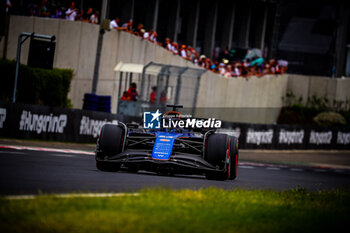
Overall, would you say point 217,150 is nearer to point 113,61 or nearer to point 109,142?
point 109,142

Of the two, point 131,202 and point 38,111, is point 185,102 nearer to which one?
point 38,111

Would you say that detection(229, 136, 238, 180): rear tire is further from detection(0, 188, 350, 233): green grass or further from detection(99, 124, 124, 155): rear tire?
detection(0, 188, 350, 233): green grass

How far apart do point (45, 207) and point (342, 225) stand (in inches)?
114

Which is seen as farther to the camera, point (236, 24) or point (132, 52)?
point (236, 24)

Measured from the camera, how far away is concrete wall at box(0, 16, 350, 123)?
27969mm

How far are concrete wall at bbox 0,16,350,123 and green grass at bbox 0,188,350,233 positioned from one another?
58.6 ft

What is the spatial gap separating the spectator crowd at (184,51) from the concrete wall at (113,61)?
42 cm

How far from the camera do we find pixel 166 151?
41.1 feet

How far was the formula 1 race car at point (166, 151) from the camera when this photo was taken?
41.1 feet

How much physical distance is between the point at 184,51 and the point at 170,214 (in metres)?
27.8

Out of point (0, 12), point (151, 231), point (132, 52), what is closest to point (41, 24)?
point (132, 52)

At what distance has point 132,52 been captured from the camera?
31.2m

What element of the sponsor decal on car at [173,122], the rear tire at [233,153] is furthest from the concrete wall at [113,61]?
the rear tire at [233,153]

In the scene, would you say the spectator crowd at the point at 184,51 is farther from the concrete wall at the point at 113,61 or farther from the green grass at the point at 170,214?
the green grass at the point at 170,214
